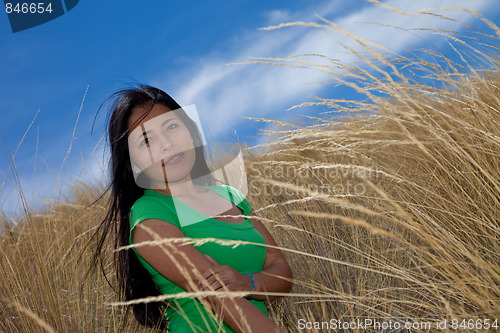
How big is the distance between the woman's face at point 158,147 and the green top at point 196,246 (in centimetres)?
8

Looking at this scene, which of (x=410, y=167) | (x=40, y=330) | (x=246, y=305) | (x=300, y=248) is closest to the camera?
(x=246, y=305)

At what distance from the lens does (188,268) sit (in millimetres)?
1391

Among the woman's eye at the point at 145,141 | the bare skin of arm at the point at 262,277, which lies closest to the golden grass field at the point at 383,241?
the bare skin of arm at the point at 262,277

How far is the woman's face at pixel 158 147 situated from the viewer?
1642 mm

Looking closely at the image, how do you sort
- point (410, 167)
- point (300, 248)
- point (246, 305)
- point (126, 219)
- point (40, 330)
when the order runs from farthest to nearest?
point (410, 167) → point (300, 248) → point (126, 219) → point (40, 330) → point (246, 305)

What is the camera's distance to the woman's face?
1.64 m

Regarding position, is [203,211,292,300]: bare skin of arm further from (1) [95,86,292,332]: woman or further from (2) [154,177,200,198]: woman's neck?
(2) [154,177,200,198]: woman's neck

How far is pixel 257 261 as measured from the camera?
66.4 inches

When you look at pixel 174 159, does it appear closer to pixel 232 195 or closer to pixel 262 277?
pixel 232 195

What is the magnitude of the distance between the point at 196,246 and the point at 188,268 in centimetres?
19

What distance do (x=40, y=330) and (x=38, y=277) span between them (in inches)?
9.6

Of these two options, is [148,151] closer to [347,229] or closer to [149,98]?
[149,98]

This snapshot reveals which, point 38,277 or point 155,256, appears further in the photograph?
point 38,277

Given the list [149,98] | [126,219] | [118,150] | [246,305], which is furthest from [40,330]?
[149,98]
